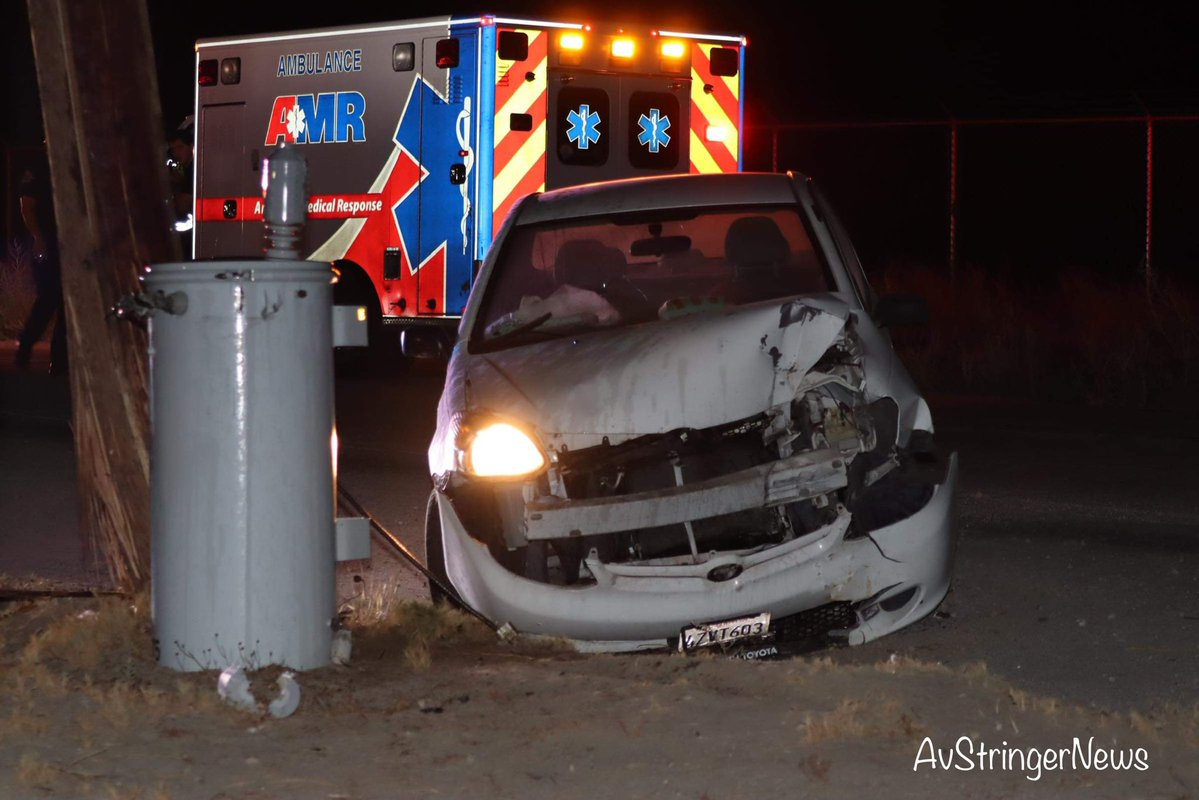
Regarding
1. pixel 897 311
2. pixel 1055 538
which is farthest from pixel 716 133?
pixel 897 311

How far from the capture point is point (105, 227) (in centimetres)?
641

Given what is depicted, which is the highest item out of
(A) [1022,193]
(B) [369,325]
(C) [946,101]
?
(B) [369,325]

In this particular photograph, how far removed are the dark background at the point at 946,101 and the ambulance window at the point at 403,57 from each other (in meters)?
9.71

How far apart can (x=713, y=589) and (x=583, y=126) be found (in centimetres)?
936

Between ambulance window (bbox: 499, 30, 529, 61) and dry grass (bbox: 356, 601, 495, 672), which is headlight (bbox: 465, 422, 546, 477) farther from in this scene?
ambulance window (bbox: 499, 30, 529, 61)

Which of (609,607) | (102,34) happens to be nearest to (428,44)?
(102,34)

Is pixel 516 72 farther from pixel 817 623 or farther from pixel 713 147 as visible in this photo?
pixel 817 623

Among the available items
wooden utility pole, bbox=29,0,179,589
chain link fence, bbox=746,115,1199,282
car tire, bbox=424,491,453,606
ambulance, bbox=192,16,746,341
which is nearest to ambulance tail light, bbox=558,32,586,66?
ambulance, bbox=192,16,746,341

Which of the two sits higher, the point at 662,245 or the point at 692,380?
the point at 662,245

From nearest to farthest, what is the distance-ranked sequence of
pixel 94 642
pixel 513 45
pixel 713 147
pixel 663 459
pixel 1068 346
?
pixel 94 642 < pixel 663 459 < pixel 513 45 < pixel 713 147 < pixel 1068 346

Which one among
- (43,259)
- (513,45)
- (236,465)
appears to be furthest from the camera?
(43,259)

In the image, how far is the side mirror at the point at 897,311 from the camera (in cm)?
723

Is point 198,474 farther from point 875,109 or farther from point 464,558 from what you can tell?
point 875,109

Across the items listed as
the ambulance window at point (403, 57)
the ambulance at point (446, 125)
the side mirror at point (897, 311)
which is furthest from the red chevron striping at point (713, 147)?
the side mirror at point (897, 311)
